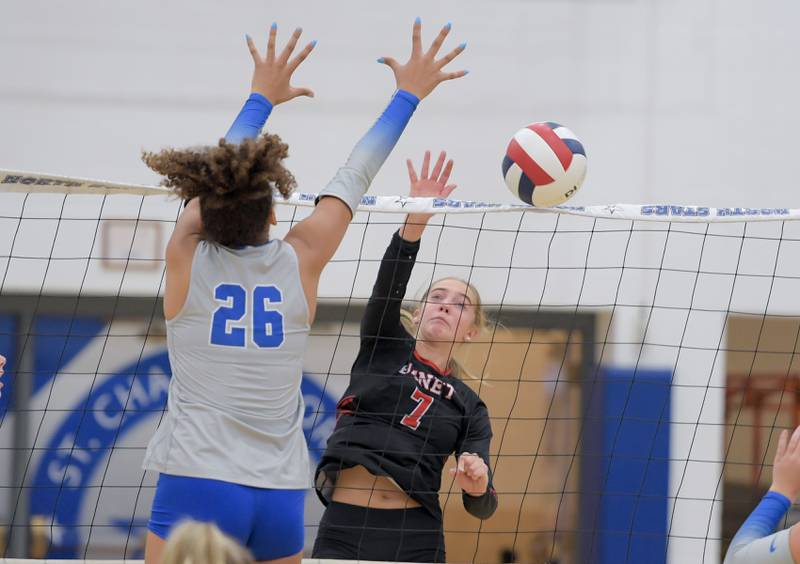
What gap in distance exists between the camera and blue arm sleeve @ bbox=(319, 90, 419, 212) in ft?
9.04

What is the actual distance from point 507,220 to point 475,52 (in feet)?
3.05

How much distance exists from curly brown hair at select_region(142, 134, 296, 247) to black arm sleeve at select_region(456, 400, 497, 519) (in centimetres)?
135

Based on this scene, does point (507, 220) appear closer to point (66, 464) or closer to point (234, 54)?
point (234, 54)

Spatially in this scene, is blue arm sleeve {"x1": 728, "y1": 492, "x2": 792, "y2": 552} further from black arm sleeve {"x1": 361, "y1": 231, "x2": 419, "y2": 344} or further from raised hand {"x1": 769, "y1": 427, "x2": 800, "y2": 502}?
black arm sleeve {"x1": 361, "y1": 231, "x2": 419, "y2": 344}

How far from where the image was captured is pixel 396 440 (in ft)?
12.0

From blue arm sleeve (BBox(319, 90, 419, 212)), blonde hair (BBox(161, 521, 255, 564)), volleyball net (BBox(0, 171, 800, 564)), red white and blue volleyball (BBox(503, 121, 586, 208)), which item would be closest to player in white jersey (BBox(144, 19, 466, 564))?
blue arm sleeve (BBox(319, 90, 419, 212))

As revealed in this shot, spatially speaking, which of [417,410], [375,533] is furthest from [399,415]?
[375,533]

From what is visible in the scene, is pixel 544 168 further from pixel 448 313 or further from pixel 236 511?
pixel 236 511

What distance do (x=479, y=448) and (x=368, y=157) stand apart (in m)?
1.24

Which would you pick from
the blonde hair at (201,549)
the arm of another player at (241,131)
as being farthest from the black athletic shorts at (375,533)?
the blonde hair at (201,549)

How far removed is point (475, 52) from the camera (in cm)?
645

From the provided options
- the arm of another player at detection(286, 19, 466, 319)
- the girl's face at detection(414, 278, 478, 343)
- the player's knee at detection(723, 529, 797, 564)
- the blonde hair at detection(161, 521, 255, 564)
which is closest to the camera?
the blonde hair at detection(161, 521, 255, 564)

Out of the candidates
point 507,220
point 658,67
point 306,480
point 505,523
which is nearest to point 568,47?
point 658,67

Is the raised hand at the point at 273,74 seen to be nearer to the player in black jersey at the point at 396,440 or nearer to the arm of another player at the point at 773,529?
the player in black jersey at the point at 396,440
